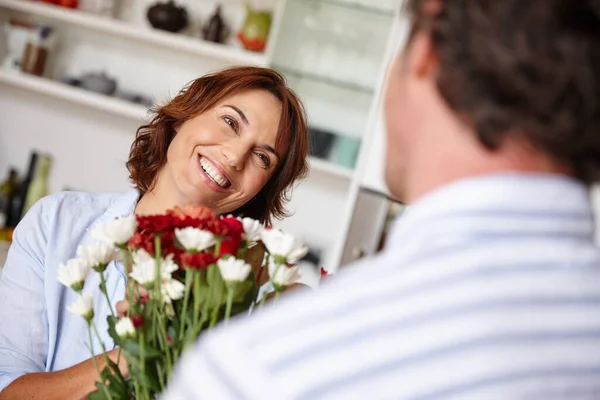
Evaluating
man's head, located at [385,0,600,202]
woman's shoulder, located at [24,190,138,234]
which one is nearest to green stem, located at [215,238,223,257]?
man's head, located at [385,0,600,202]

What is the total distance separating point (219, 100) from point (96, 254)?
2.84 feet

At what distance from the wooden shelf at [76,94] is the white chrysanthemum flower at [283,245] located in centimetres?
262

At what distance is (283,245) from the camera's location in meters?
0.85

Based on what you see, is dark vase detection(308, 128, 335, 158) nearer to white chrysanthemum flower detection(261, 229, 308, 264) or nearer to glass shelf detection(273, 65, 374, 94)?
glass shelf detection(273, 65, 374, 94)

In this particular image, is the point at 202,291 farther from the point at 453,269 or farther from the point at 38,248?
the point at 38,248

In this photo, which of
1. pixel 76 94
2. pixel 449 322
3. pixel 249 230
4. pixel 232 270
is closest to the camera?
pixel 449 322

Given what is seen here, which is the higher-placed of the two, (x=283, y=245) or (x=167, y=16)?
(x=167, y=16)

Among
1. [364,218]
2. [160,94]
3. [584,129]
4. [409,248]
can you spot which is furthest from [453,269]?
[160,94]

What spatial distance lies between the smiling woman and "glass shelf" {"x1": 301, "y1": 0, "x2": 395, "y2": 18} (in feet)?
5.76

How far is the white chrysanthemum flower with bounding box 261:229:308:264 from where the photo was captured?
85 cm

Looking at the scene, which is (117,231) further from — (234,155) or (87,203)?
(87,203)

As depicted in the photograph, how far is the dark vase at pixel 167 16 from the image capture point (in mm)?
3465

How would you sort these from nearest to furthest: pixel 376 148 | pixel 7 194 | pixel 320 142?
pixel 376 148
pixel 320 142
pixel 7 194

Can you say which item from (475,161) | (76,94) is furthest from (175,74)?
(475,161)
